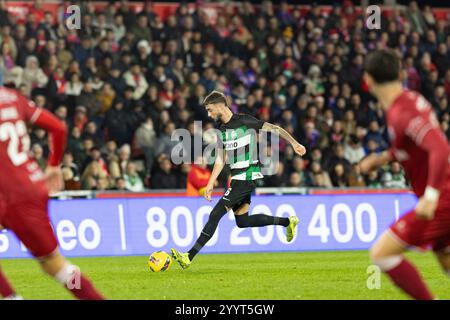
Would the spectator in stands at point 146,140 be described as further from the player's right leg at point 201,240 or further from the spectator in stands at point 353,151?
the player's right leg at point 201,240

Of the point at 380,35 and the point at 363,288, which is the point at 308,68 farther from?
the point at 363,288

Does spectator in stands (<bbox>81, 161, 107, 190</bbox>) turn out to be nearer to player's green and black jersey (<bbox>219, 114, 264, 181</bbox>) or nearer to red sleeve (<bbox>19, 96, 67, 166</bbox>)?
player's green and black jersey (<bbox>219, 114, 264, 181</bbox>)

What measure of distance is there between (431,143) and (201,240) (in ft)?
21.4

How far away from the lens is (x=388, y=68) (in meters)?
7.79

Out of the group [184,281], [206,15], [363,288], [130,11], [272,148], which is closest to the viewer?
[363,288]

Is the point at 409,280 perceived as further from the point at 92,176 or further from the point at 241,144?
→ the point at 92,176

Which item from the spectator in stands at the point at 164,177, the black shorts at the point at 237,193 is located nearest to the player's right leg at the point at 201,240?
the black shorts at the point at 237,193

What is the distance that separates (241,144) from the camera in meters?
14.1

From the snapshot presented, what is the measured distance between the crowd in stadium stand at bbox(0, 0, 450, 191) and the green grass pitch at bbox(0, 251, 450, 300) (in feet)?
11.9

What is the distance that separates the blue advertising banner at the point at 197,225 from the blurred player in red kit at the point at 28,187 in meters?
8.57

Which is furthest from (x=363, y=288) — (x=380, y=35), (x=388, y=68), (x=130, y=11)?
(x=380, y=35)

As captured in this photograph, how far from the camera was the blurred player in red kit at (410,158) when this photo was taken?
7.56 m

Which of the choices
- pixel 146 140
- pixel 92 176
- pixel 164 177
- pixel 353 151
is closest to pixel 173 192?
pixel 164 177

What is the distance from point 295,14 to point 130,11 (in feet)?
15.9
